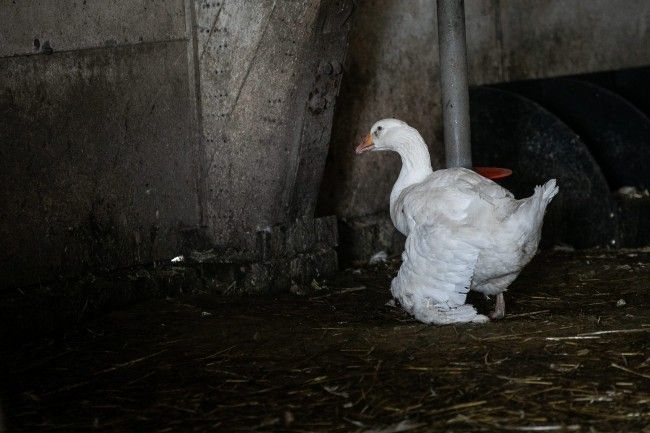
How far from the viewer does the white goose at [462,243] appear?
461 centimetres

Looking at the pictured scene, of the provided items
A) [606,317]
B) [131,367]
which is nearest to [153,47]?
[131,367]

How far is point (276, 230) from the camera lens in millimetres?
5895

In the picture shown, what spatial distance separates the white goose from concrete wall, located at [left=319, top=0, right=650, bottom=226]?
2090 millimetres

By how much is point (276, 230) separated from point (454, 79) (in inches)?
64.9

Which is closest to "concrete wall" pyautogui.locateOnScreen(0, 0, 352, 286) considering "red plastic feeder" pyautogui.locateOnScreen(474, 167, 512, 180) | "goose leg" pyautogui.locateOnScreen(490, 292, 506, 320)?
"red plastic feeder" pyautogui.locateOnScreen(474, 167, 512, 180)

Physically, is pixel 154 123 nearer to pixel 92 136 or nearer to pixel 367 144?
pixel 92 136

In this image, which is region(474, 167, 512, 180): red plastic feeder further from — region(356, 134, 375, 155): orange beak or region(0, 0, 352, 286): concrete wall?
region(0, 0, 352, 286): concrete wall

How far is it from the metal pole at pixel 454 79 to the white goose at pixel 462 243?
1.24 meters

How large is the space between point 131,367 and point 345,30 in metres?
2.63

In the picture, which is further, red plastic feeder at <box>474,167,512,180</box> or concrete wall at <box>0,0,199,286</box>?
red plastic feeder at <box>474,167,512,180</box>

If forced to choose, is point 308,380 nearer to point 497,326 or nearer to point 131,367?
point 131,367

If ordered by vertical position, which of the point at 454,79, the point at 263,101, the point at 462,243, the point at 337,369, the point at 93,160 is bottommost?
the point at 337,369

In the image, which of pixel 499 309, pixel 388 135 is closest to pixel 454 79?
pixel 388 135

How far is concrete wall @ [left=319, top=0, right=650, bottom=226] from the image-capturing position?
7.04 metres
